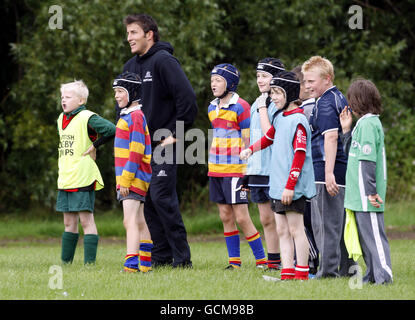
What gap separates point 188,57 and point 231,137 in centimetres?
637

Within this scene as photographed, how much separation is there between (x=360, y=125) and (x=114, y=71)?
26.3 feet

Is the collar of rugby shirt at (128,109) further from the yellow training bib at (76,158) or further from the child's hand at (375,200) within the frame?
the child's hand at (375,200)

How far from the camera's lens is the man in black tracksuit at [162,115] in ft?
23.9

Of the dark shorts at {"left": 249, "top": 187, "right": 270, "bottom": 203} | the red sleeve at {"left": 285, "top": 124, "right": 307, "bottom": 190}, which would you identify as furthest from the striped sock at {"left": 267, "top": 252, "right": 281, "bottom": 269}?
the red sleeve at {"left": 285, "top": 124, "right": 307, "bottom": 190}

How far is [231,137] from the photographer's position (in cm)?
758

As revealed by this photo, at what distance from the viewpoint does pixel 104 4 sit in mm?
13430

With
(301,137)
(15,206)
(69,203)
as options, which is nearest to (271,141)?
(301,137)

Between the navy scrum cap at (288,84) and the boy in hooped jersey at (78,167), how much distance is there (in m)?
2.31

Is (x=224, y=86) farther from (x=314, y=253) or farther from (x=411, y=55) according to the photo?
(x=411, y=55)

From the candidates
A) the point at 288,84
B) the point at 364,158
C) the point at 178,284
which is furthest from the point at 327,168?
the point at 178,284

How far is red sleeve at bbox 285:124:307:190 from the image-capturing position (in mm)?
6000

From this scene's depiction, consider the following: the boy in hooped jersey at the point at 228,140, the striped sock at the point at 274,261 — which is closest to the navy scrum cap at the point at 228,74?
the boy in hooped jersey at the point at 228,140

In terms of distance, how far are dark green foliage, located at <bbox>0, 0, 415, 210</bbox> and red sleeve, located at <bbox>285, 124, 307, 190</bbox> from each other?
7.50m

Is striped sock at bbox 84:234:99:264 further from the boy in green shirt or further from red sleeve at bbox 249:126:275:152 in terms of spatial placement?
the boy in green shirt
